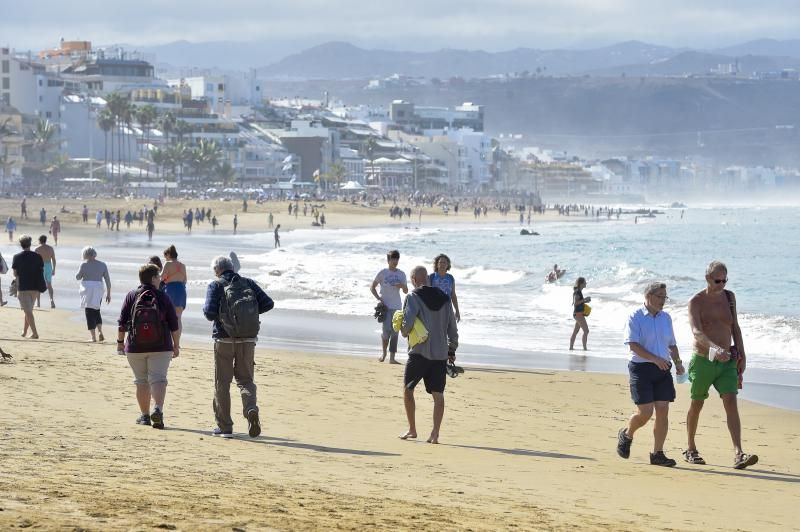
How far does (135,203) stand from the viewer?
91188mm

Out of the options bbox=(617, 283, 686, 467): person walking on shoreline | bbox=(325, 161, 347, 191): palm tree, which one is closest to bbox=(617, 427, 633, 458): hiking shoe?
bbox=(617, 283, 686, 467): person walking on shoreline

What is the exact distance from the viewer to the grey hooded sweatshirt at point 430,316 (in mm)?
9875

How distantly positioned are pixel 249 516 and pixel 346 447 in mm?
3183

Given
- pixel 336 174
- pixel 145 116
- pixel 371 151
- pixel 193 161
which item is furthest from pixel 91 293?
pixel 371 151

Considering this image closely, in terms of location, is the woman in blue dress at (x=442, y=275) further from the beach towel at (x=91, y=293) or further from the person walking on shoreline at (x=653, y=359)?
the beach towel at (x=91, y=293)

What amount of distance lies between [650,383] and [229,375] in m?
2.98

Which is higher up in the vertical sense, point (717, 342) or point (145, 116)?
point (145, 116)

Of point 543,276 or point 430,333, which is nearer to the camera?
point 430,333

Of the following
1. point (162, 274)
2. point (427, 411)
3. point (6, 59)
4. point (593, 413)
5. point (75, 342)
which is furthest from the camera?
point (6, 59)

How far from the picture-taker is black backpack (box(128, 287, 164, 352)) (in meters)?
9.64

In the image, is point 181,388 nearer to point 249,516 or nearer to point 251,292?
point 251,292

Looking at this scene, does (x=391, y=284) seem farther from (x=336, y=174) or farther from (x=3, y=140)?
(x=336, y=174)

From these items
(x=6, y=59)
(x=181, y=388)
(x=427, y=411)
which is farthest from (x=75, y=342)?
(x=6, y=59)

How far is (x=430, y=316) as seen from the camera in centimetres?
991
